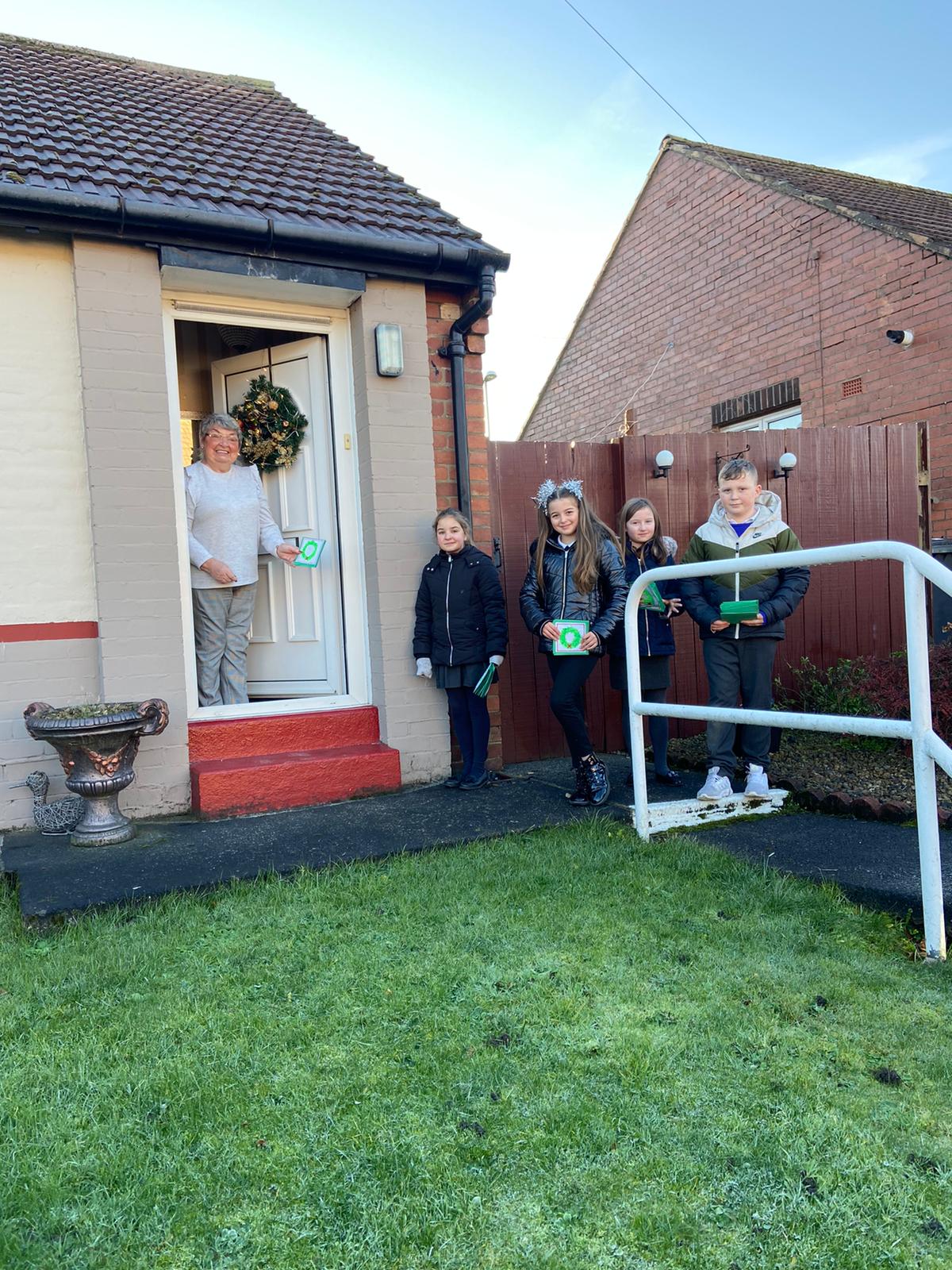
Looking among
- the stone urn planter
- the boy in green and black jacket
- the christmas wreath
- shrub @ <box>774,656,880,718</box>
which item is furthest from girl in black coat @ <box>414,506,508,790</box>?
shrub @ <box>774,656,880,718</box>

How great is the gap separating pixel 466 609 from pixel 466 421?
4.11ft

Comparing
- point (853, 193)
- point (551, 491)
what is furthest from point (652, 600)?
point (853, 193)

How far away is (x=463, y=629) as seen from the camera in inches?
192

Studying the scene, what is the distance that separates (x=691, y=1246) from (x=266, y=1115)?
928mm

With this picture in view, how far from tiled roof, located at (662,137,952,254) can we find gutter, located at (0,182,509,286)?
5031mm

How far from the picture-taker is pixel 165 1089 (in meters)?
2.06

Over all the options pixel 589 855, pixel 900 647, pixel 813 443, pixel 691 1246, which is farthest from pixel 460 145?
pixel 691 1246

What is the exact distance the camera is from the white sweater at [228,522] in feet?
17.1

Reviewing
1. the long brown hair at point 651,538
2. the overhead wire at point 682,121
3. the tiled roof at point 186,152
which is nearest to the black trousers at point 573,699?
the long brown hair at point 651,538

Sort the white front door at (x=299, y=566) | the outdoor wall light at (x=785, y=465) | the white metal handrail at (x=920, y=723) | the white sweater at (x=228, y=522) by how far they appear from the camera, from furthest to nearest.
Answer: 1. the outdoor wall light at (x=785, y=465)
2. the white front door at (x=299, y=566)
3. the white sweater at (x=228, y=522)
4. the white metal handrail at (x=920, y=723)

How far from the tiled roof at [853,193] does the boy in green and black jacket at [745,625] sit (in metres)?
5.05

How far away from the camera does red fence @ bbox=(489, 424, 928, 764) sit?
5.76m

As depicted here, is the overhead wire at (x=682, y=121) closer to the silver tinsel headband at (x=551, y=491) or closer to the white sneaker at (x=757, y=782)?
the silver tinsel headband at (x=551, y=491)

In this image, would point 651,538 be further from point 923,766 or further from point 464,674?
point 923,766
